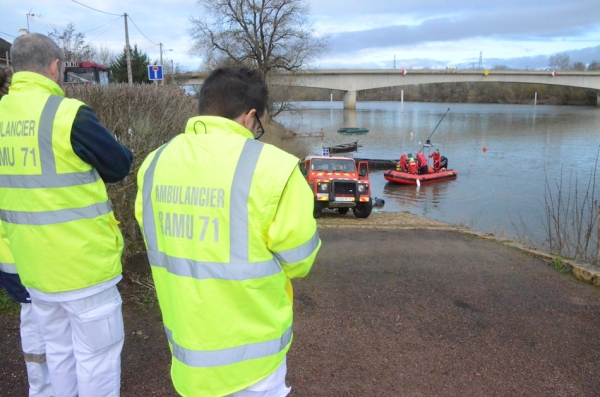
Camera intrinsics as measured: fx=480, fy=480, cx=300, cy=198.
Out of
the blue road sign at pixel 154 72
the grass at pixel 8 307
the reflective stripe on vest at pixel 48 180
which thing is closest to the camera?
the reflective stripe on vest at pixel 48 180

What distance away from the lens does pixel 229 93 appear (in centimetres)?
197

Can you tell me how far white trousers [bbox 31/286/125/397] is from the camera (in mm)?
2482

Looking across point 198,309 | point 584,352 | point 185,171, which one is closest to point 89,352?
point 198,309

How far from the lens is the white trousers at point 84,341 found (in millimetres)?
2482

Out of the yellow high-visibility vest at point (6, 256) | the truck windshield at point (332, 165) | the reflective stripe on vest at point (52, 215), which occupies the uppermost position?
the reflective stripe on vest at point (52, 215)

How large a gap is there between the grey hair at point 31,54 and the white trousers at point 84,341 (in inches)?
48.1

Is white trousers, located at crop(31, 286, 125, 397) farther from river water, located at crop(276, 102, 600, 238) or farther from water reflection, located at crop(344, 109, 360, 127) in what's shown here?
water reflection, located at crop(344, 109, 360, 127)

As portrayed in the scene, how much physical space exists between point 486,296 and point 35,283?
4.53m

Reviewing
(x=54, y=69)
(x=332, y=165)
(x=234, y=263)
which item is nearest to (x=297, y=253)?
(x=234, y=263)

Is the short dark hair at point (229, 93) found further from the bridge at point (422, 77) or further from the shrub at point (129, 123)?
the bridge at point (422, 77)

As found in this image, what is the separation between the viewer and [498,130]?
50906 millimetres

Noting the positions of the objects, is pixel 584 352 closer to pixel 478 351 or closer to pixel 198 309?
pixel 478 351

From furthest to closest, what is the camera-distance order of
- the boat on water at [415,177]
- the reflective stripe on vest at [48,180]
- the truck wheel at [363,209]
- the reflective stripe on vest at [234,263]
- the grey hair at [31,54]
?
the boat on water at [415,177]
the truck wheel at [363,209]
the grey hair at [31,54]
the reflective stripe on vest at [48,180]
the reflective stripe on vest at [234,263]

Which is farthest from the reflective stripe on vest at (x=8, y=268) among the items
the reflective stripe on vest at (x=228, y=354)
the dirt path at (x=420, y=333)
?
the reflective stripe on vest at (x=228, y=354)
